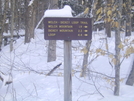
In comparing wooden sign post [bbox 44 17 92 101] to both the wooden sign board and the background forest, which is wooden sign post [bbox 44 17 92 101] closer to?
the wooden sign board

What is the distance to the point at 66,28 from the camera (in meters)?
3.51

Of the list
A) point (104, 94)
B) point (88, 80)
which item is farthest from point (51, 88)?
point (104, 94)

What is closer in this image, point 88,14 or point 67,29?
point 67,29

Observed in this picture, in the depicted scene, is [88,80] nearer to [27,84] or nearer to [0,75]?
[27,84]

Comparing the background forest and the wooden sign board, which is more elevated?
the background forest

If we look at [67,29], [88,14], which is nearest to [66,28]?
[67,29]

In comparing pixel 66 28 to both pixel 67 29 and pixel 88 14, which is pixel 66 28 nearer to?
pixel 67 29

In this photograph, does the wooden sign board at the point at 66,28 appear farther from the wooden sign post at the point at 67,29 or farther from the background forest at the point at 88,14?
the background forest at the point at 88,14

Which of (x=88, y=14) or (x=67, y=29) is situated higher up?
(x=88, y=14)

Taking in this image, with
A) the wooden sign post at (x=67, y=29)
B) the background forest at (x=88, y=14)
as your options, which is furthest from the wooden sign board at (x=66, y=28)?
the background forest at (x=88, y=14)

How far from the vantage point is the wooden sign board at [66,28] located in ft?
11.4

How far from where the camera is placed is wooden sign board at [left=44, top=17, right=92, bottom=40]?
3484 mm

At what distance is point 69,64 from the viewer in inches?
147

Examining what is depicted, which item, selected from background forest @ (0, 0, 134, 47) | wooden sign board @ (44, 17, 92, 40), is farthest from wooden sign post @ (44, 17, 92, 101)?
background forest @ (0, 0, 134, 47)
